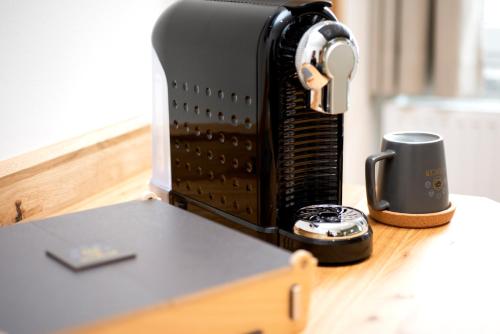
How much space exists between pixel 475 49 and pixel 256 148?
1.44m

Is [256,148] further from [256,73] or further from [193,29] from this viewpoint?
[193,29]

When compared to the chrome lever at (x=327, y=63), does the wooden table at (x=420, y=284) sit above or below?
below

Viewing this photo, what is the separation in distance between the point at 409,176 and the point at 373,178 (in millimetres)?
54

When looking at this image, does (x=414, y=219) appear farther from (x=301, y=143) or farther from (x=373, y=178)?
(x=301, y=143)

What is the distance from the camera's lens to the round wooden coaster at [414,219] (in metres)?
1.14

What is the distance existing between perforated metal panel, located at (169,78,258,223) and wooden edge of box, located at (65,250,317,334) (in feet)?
0.86

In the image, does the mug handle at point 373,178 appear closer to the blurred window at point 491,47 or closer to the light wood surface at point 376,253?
the light wood surface at point 376,253

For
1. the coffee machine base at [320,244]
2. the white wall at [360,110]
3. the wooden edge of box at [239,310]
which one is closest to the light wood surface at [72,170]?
the coffee machine base at [320,244]

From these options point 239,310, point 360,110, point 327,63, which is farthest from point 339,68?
point 360,110

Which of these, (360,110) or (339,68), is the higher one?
(339,68)

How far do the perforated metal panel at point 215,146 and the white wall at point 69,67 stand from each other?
26 centimetres

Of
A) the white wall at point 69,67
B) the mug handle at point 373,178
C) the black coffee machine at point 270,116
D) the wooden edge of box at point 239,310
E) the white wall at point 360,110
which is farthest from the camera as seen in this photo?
the white wall at point 360,110

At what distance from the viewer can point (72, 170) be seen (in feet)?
4.25

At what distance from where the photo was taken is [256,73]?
3.23 feet
